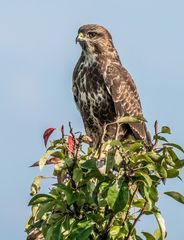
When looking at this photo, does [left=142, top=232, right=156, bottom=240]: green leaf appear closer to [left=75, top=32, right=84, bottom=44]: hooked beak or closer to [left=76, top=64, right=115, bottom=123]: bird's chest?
[left=76, top=64, right=115, bottom=123]: bird's chest

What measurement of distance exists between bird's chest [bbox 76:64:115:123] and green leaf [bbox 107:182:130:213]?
5.30 m

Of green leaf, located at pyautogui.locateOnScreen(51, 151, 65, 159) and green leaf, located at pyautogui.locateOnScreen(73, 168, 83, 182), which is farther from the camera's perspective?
green leaf, located at pyautogui.locateOnScreen(51, 151, 65, 159)

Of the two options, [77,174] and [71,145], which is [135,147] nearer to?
[77,174]

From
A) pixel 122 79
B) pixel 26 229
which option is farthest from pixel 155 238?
pixel 122 79

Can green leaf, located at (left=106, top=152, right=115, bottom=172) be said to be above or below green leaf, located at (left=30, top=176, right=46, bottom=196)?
below

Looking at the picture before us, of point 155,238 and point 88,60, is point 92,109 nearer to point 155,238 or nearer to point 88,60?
point 88,60

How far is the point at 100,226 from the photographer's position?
607 centimetres

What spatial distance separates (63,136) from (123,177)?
88 cm

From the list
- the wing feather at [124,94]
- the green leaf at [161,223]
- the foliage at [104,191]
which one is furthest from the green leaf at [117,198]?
the wing feather at [124,94]

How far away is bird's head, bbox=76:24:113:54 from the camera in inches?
464

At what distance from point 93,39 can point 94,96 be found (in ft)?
4.52

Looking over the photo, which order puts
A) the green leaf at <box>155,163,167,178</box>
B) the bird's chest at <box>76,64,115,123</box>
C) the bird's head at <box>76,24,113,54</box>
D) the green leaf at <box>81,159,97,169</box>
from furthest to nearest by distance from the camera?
the bird's head at <box>76,24,113,54</box>
the bird's chest at <box>76,64,115,123</box>
the green leaf at <box>81,159,97,169</box>
the green leaf at <box>155,163,167,178</box>

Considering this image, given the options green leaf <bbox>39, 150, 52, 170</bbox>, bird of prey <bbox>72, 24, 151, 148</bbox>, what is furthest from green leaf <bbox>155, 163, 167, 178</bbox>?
bird of prey <bbox>72, 24, 151, 148</bbox>

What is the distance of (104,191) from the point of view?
5.91m
